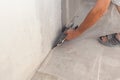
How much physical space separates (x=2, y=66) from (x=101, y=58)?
87 centimetres

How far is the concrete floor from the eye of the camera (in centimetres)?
147

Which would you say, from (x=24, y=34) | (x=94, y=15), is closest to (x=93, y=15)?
(x=94, y=15)

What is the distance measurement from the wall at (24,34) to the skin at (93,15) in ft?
0.71

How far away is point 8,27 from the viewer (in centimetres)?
107

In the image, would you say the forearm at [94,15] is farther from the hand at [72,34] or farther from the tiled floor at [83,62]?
the tiled floor at [83,62]

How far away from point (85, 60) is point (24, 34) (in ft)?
1.97

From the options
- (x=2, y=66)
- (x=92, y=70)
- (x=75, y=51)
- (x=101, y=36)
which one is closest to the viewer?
(x=2, y=66)

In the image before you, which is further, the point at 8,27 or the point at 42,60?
the point at 42,60

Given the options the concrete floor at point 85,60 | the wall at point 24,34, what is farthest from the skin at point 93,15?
the wall at point 24,34

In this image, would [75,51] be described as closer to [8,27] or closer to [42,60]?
[42,60]

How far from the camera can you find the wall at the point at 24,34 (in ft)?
3.49

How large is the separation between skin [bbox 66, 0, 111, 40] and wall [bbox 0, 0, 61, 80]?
218 millimetres

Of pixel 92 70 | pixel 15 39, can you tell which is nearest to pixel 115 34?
pixel 92 70

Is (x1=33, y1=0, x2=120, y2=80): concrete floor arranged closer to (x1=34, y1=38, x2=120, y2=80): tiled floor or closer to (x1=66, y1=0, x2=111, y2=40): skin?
(x1=34, y1=38, x2=120, y2=80): tiled floor
